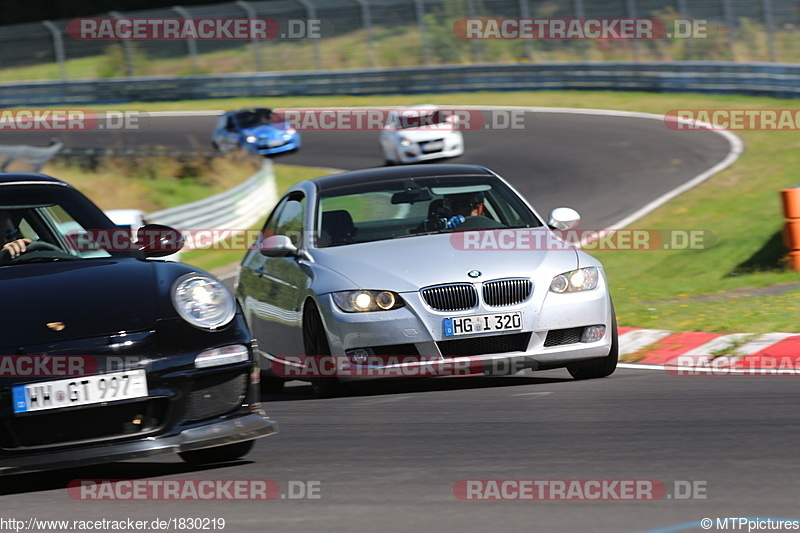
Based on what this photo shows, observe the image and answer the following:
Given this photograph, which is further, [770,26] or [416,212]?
[770,26]

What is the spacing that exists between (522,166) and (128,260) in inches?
733

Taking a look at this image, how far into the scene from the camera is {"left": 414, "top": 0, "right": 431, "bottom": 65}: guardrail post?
38719 mm

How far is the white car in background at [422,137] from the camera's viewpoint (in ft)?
84.4

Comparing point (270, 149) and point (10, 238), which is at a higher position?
point (10, 238)

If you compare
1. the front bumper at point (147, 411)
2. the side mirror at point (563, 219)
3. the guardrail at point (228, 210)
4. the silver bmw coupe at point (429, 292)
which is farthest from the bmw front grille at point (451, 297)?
the guardrail at point (228, 210)

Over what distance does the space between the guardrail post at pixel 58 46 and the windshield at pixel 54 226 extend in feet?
118

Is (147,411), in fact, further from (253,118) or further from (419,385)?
(253,118)

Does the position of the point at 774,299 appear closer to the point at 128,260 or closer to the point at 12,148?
the point at 128,260

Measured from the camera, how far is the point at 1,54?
1654 inches

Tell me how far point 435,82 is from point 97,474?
106 feet

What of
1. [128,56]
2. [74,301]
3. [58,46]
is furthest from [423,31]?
[74,301]

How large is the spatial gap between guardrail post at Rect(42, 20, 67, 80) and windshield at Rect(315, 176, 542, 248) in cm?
3434

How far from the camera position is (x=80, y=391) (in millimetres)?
4703

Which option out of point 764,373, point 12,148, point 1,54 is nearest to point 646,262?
point 764,373
